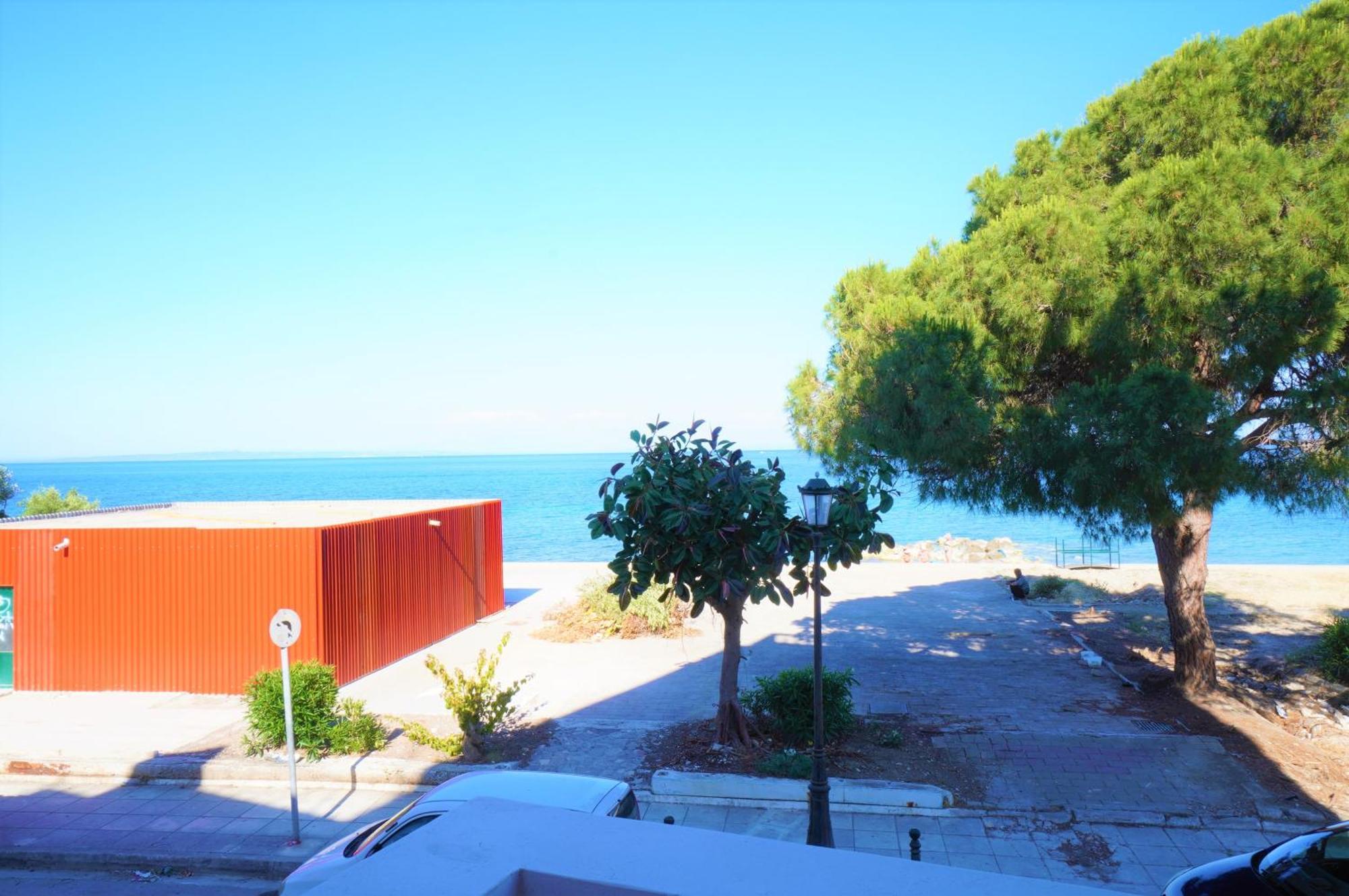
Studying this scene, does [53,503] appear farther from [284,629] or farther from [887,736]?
[887,736]

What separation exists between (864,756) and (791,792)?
152 cm

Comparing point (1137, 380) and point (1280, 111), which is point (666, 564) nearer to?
point (1137, 380)

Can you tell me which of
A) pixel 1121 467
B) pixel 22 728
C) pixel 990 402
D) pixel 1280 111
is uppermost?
pixel 1280 111

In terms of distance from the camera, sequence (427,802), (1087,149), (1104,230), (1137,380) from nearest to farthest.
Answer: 1. (427,802)
2. (1137,380)
3. (1104,230)
4. (1087,149)

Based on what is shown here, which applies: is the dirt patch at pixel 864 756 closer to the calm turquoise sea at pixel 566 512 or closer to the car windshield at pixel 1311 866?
the calm turquoise sea at pixel 566 512

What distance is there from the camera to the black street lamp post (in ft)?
26.9

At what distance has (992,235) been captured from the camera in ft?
37.9

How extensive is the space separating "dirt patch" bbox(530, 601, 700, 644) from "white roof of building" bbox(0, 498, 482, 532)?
3574 millimetres

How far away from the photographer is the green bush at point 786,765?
32.8 ft

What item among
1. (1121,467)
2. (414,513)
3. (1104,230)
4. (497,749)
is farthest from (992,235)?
(414,513)

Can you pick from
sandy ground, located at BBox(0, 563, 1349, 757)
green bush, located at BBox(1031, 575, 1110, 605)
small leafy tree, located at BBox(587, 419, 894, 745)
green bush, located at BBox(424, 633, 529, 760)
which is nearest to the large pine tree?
small leafy tree, located at BBox(587, 419, 894, 745)

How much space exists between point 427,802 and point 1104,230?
976 cm

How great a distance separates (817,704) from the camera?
8.64 metres

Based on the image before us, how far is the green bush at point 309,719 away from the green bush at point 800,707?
5.00 metres
